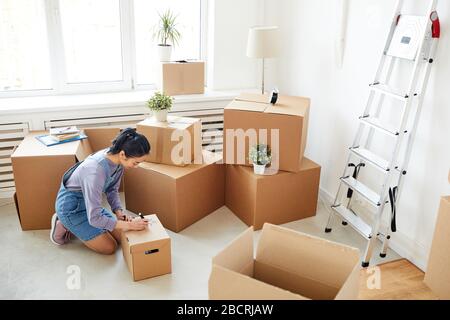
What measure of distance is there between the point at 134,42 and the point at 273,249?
2.69 meters

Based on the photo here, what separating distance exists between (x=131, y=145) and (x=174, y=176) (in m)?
0.52

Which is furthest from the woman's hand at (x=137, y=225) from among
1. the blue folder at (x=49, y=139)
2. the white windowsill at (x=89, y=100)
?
the white windowsill at (x=89, y=100)

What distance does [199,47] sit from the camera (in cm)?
423

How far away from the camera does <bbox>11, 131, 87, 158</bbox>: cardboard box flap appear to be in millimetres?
3006

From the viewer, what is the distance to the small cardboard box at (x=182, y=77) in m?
3.78

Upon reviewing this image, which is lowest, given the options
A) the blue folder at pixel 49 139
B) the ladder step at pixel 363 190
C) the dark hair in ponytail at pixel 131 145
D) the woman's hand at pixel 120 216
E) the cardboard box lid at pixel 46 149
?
the woman's hand at pixel 120 216

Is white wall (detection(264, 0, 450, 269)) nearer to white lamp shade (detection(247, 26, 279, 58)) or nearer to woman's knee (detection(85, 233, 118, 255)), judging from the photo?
white lamp shade (detection(247, 26, 279, 58))

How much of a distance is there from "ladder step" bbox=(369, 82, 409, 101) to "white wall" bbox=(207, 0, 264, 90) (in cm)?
156

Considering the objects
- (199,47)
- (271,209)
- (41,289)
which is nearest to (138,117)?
(199,47)

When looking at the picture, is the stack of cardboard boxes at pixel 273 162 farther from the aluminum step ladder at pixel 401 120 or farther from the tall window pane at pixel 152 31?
the tall window pane at pixel 152 31

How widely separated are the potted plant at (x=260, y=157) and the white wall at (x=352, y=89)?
65 centimetres

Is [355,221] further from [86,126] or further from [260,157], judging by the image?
[86,126]

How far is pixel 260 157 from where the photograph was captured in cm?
307

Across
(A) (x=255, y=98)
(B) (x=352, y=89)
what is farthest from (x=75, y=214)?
(B) (x=352, y=89)
